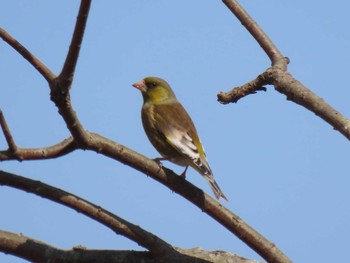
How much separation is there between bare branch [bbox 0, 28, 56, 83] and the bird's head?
132 inches

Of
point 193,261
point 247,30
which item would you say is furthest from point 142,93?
point 193,261

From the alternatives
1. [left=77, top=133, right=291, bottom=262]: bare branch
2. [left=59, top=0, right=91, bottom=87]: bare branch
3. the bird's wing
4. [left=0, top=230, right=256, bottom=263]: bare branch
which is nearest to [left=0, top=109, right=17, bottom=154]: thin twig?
[left=59, top=0, right=91, bottom=87]: bare branch

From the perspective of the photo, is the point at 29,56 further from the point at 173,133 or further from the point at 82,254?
the point at 173,133

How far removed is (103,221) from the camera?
3.59m

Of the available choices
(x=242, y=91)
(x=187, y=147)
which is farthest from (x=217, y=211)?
(x=187, y=147)

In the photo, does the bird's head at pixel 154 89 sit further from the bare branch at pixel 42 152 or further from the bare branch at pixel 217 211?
the bare branch at pixel 42 152

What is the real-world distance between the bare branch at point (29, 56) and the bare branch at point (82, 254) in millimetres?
840

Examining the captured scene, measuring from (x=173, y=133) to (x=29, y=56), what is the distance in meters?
2.60

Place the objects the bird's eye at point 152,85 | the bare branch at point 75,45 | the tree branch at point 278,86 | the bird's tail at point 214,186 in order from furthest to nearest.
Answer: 1. the bird's eye at point 152,85
2. the bird's tail at point 214,186
3. the tree branch at point 278,86
4. the bare branch at point 75,45

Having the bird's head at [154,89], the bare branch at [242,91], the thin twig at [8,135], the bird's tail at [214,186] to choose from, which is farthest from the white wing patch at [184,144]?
the thin twig at [8,135]

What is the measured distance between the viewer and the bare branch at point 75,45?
A: 2.81 m

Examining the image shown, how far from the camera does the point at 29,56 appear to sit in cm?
312

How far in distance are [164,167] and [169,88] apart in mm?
2749

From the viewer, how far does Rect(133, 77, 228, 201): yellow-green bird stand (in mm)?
5332
